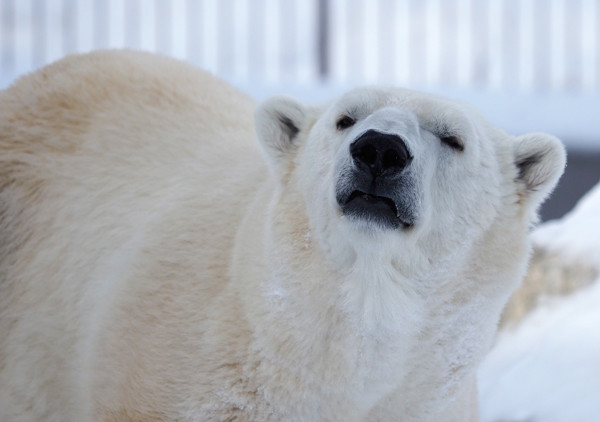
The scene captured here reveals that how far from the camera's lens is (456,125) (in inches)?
106

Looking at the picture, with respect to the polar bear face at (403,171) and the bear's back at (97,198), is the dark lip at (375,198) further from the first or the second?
the bear's back at (97,198)

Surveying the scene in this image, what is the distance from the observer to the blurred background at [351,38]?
8250 millimetres

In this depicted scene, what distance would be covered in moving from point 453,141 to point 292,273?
61cm

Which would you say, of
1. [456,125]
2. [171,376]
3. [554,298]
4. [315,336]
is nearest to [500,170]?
[456,125]

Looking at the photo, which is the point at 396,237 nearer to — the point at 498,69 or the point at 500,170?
the point at 500,170

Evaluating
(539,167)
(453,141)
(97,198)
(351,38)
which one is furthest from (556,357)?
(351,38)

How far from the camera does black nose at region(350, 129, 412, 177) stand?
7.91 feet

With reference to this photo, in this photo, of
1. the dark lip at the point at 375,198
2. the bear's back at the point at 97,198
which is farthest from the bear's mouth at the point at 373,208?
the bear's back at the point at 97,198

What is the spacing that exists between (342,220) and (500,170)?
0.64 meters

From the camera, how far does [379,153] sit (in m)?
2.42

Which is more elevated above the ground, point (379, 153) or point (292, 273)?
point (379, 153)

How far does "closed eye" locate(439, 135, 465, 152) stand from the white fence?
18.3ft

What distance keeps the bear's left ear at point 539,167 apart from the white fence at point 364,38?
5.38m

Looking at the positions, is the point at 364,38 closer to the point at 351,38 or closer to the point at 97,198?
the point at 351,38
